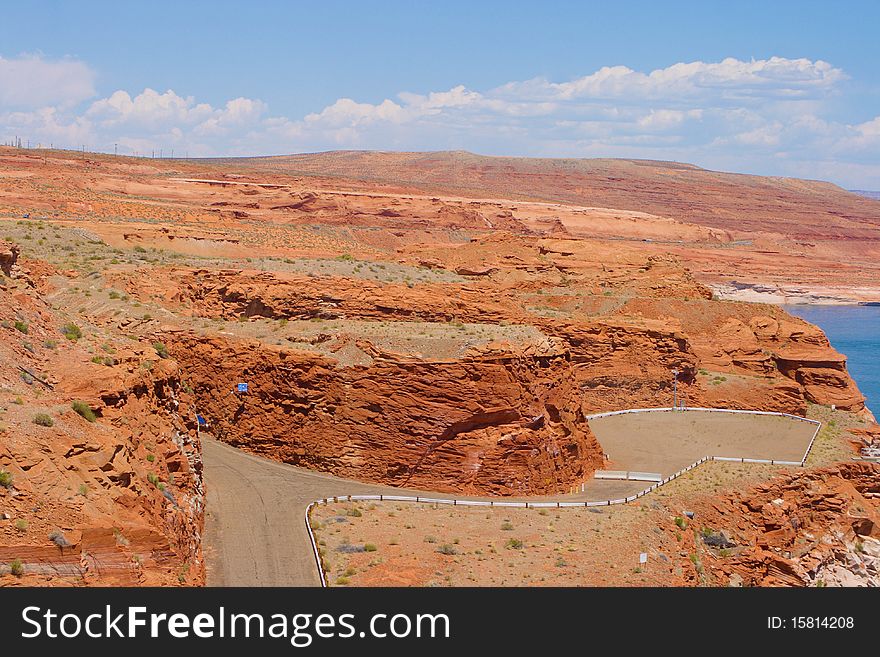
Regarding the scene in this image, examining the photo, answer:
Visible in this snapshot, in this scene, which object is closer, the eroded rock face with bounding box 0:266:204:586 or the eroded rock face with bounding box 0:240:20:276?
the eroded rock face with bounding box 0:266:204:586

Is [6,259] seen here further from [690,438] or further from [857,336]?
[857,336]

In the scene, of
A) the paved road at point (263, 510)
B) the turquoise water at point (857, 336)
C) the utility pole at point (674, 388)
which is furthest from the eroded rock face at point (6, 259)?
the turquoise water at point (857, 336)

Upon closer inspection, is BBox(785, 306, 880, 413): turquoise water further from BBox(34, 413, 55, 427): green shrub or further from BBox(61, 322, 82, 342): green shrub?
BBox(34, 413, 55, 427): green shrub

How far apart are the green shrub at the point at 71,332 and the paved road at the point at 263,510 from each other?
4649mm

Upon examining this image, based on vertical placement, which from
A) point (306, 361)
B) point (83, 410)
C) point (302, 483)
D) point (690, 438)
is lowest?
point (690, 438)

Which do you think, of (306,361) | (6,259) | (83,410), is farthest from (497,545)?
(6,259)

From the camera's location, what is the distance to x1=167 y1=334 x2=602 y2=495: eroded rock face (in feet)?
84.3

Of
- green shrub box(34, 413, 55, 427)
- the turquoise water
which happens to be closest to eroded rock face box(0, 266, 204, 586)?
green shrub box(34, 413, 55, 427)

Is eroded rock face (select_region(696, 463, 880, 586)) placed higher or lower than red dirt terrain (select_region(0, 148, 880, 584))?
lower

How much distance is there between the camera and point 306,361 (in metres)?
26.3

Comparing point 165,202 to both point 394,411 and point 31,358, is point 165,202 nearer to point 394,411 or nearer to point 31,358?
point 394,411

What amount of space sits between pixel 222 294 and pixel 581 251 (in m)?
25.5

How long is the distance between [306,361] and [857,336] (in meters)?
66.6

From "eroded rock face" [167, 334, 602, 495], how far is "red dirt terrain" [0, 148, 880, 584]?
0.16 feet
